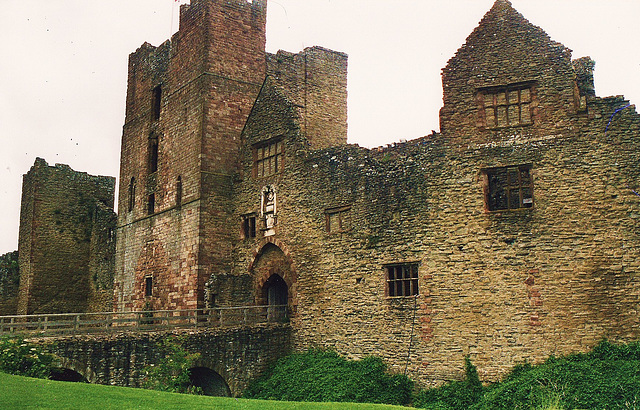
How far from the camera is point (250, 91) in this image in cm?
2823

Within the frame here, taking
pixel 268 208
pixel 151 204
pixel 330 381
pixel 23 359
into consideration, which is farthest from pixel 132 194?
pixel 330 381

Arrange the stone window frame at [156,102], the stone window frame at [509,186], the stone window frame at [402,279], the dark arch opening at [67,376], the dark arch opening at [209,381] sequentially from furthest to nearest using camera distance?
the stone window frame at [156,102] → the dark arch opening at [209,381] → the stone window frame at [402,279] → the dark arch opening at [67,376] → the stone window frame at [509,186]

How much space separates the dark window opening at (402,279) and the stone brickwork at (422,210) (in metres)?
0.06

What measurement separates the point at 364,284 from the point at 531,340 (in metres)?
5.63

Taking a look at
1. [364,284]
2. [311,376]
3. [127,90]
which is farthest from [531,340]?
[127,90]

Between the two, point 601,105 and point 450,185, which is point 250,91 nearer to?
point 450,185

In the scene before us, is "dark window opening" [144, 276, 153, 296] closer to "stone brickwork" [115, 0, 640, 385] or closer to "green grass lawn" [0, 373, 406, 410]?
"stone brickwork" [115, 0, 640, 385]

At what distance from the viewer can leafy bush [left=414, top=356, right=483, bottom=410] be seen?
1808 cm

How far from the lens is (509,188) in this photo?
19.0 m

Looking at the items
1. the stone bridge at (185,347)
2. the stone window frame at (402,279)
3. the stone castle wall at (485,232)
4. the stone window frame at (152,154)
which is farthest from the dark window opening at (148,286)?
the stone window frame at (402,279)

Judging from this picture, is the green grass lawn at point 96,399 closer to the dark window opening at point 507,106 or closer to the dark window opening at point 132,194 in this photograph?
the dark window opening at point 507,106

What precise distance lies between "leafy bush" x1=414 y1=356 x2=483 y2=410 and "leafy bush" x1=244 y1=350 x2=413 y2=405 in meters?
0.80

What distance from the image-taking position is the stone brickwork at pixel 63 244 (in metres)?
34.4

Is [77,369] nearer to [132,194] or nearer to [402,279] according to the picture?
[402,279]
